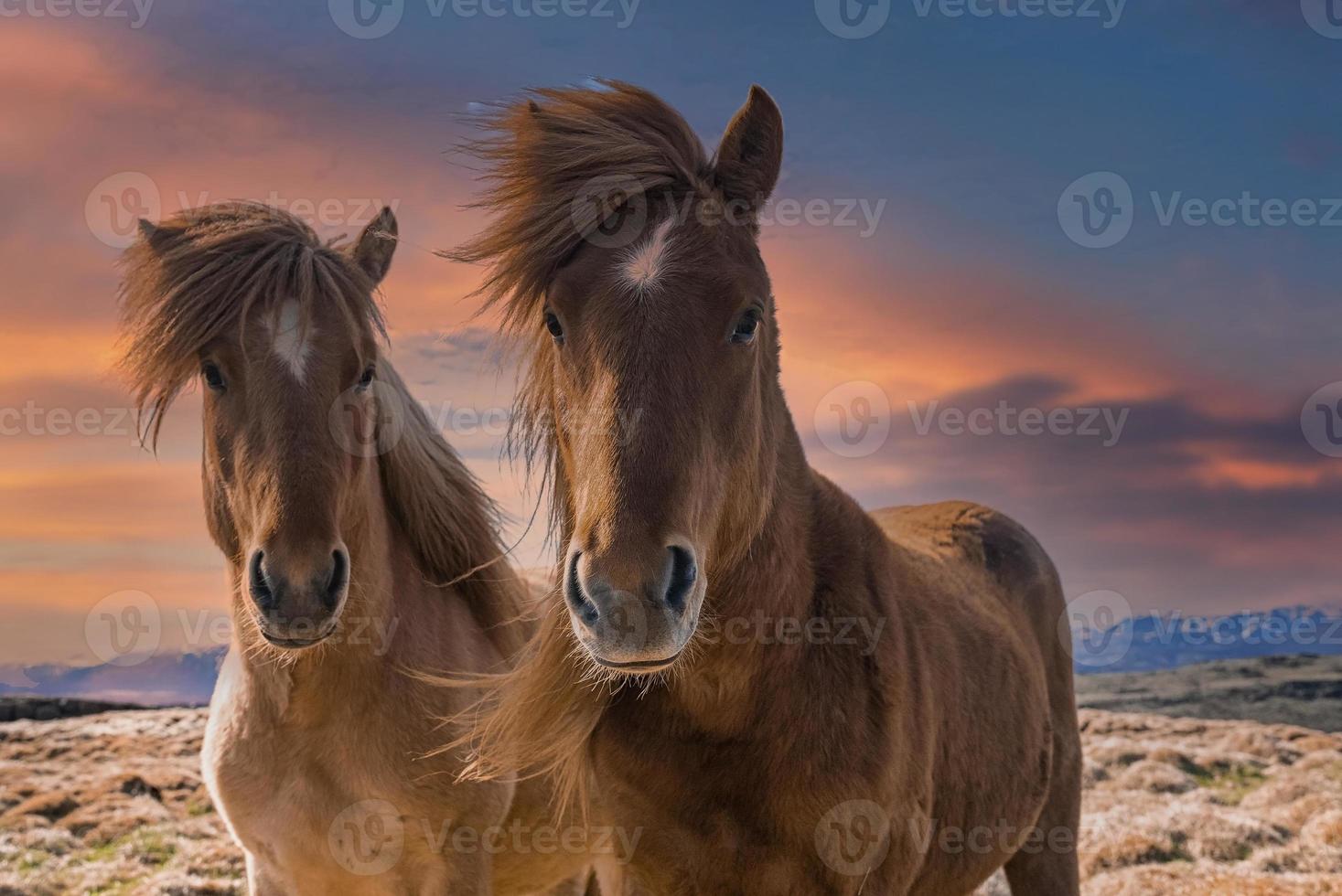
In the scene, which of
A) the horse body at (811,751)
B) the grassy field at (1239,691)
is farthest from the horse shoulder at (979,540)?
the grassy field at (1239,691)

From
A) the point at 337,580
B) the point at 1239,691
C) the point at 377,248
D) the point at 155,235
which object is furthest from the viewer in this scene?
the point at 1239,691

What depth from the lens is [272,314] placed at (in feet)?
14.5

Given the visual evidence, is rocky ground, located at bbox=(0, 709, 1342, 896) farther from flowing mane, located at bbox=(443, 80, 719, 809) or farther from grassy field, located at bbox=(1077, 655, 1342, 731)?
flowing mane, located at bbox=(443, 80, 719, 809)

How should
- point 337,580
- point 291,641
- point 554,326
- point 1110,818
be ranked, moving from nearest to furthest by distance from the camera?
point 554,326, point 291,641, point 337,580, point 1110,818

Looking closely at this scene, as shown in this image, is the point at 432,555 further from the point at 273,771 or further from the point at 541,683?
the point at 541,683

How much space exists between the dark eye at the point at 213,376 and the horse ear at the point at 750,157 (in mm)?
2508

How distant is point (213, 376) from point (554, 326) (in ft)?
7.05

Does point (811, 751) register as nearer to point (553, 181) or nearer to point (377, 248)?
point (553, 181)

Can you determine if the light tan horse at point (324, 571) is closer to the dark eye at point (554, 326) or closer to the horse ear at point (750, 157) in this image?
the dark eye at point (554, 326)

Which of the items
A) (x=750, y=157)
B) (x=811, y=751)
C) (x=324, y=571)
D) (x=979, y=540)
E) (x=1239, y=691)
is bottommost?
(x=1239, y=691)

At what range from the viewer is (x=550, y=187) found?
322 centimetres

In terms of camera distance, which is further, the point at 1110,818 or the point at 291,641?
the point at 1110,818

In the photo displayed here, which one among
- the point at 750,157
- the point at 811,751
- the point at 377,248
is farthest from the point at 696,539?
the point at 377,248

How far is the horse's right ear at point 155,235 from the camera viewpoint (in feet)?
15.9
